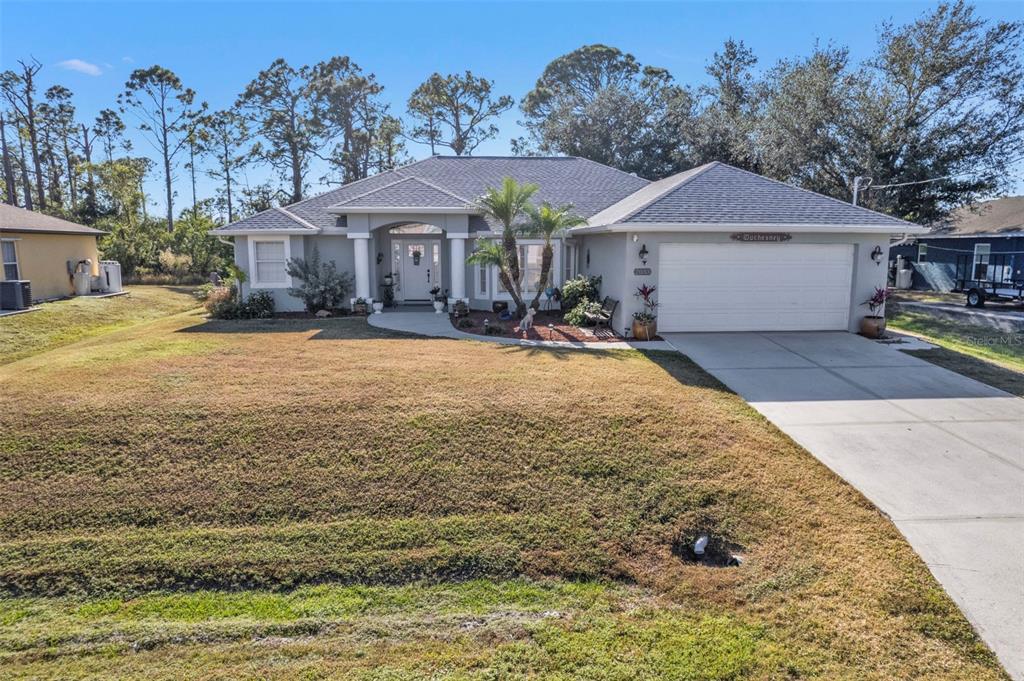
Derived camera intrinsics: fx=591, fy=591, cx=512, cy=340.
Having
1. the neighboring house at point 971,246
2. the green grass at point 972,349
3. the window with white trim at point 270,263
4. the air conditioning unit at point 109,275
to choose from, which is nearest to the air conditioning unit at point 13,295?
the air conditioning unit at point 109,275

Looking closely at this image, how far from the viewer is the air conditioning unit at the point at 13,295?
18.7 metres

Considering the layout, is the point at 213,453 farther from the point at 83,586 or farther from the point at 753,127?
the point at 753,127

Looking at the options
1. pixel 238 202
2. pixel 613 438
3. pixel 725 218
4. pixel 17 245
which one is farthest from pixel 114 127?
pixel 613 438

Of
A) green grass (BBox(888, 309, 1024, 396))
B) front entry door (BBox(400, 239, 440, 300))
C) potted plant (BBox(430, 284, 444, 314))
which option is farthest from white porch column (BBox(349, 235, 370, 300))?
green grass (BBox(888, 309, 1024, 396))

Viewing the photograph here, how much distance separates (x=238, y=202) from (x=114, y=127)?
33.1 feet

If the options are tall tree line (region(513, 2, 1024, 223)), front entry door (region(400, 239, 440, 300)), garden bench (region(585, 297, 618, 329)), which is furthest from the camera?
tall tree line (region(513, 2, 1024, 223))

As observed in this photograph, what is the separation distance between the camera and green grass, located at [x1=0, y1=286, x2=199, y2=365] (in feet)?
51.6

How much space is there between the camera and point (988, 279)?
26.0 m

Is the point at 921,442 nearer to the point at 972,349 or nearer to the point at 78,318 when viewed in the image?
the point at 972,349

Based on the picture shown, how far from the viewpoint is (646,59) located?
151 ft

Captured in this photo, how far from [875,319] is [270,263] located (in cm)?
1673

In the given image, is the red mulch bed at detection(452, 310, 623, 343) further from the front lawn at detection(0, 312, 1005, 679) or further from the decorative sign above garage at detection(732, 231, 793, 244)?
the front lawn at detection(0, 312, 1005, 679)

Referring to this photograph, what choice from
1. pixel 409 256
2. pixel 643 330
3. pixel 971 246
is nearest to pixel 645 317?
pixel 643 330

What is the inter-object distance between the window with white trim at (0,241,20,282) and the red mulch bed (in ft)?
52.3
